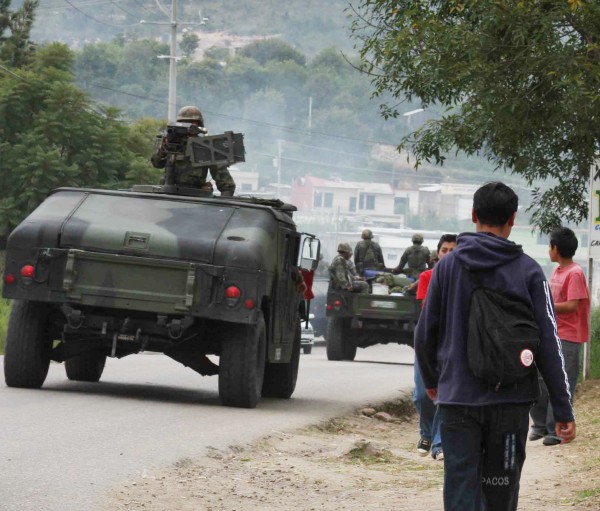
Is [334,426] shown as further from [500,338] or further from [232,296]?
[500,338]

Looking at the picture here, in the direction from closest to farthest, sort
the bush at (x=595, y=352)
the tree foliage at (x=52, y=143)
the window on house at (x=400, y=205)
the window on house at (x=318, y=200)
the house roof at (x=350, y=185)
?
1. the bush at (x=595, y=352)
2. the tree foliage at (x=52, y=143)
3. the house roof at (x=350, y=185)
4. the window on house at (x=318, y=200)
5. the window on house at (x=400, y=205)

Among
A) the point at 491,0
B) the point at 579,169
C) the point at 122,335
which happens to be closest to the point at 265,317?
the point at 122,335

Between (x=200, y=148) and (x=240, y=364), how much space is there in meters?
2.39

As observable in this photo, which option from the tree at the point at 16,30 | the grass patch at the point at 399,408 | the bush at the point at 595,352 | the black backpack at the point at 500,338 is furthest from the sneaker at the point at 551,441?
the tree at the point at 16,30

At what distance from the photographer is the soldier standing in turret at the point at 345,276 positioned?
26.4 metres

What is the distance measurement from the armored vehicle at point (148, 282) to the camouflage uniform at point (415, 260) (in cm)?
1256

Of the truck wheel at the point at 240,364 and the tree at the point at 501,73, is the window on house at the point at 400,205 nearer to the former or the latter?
the tree at the point at 501,73

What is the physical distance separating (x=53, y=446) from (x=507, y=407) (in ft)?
16.2

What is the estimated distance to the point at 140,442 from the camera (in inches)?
433

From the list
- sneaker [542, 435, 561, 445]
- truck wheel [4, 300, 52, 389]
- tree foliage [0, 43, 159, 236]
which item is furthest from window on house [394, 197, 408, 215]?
sneaker [542, 435, 561, 445]

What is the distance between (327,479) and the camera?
10375 millimetres

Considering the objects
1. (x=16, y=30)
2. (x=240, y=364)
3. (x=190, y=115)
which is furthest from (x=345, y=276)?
(x=16, y=30)

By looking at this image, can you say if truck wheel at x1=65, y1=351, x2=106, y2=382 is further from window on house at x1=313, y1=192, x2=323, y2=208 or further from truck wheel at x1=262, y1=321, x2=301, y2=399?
window on house at x1=313, y1=192, x2=323, y2=208

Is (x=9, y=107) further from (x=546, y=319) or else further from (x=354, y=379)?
(x=546, y=319)
